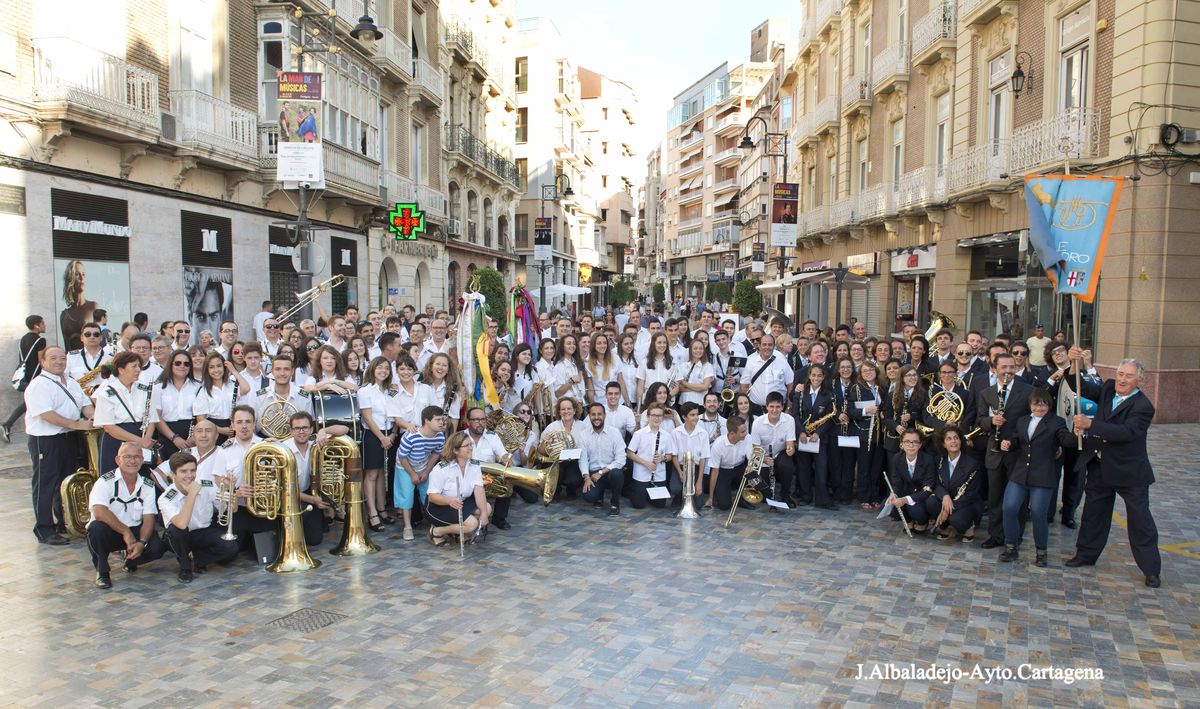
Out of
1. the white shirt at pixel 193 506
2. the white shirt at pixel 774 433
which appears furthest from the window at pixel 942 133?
the white shirt at pixel 193 506

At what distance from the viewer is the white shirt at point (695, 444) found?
951cm

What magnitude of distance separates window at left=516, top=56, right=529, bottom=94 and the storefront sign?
105 ft

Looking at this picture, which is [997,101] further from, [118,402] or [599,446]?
[118,402]

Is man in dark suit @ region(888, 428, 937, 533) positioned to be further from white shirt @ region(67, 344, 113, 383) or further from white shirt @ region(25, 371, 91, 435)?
white shirt @ region(67, 344, 113, 383)

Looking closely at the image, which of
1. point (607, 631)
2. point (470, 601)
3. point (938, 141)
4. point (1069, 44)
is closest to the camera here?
point (607, 631)

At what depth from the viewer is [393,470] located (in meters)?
9.04

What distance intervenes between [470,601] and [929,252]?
19752mm

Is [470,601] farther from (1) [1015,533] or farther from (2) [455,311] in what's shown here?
(2) [455,311]

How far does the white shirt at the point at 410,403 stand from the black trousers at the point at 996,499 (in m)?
5.78

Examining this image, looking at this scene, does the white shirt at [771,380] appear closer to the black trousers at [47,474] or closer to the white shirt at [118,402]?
the white shirt at [118,402]

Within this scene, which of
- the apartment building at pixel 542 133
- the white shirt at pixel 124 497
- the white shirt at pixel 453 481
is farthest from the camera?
the apartment building at pixel 542 133

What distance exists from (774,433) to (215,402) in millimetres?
6185

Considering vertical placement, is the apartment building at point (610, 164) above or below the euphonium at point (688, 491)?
above

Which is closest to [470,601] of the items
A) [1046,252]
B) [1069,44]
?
[1046,252]
